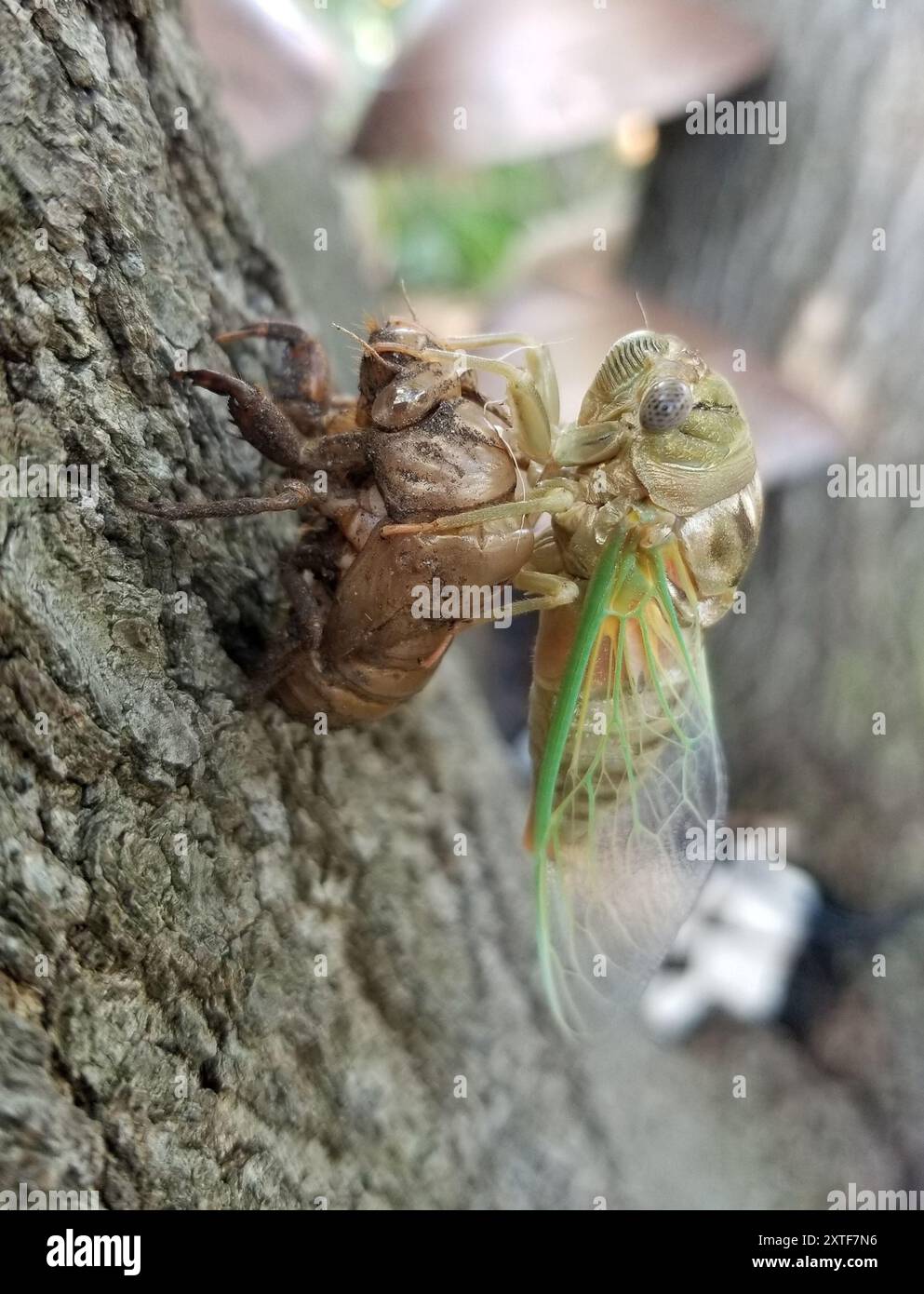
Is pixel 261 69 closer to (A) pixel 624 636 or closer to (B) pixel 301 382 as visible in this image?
(B) pixel 301 382

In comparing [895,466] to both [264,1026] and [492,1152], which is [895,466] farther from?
[264,1026]

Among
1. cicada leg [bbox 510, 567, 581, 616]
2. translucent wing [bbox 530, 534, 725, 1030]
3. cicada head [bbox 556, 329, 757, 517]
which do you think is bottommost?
translucent wing [bbox 530, 534, 725, 1030]

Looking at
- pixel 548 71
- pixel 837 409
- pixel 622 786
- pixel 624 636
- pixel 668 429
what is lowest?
pixel 622 786

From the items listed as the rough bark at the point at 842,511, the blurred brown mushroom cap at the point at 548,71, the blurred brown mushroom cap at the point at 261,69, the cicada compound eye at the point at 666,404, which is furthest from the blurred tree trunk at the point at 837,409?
the cicada compound eye at the point at 666,404

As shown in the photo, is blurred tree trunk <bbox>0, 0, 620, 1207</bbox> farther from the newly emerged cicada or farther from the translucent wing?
the translucent wing

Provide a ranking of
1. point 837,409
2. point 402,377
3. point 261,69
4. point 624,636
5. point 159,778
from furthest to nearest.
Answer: point 837,409
point 261,69
point 624,636
point 402,377
point 159,778

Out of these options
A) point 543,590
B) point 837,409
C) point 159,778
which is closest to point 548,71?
point 837,409

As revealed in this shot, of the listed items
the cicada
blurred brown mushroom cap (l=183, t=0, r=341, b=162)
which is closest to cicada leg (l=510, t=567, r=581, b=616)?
the cicada
